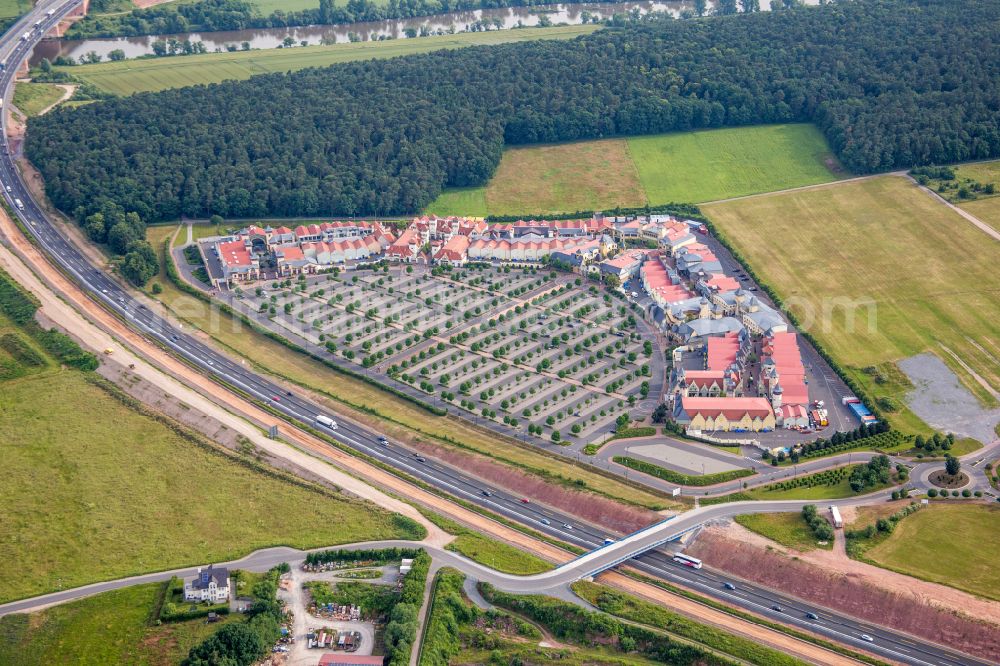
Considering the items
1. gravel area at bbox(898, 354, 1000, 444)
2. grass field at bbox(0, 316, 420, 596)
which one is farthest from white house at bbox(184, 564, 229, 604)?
gravel area at bbox(898, 354, 1000, 444)

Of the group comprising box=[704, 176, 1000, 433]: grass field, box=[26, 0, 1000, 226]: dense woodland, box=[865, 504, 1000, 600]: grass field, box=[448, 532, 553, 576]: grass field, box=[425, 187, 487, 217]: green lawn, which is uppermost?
box=[26, 0, 1000, 226]: dense woodland

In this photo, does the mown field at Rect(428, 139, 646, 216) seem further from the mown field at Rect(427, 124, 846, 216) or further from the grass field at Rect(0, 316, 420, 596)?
the grass field at Rect(0, 316, 420, 596)

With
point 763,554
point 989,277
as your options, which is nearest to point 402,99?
point 989,277

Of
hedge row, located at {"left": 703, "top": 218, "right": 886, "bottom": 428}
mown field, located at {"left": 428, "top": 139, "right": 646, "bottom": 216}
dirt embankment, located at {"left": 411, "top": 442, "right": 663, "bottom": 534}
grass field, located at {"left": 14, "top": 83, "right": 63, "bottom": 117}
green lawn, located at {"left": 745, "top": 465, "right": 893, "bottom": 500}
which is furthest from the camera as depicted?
grass field, located at {"left": 14, "top": 83, "right": 63, "bottom": 117}

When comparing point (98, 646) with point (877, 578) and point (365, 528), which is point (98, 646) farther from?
point (877, 578)

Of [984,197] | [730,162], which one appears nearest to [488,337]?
[730,162]

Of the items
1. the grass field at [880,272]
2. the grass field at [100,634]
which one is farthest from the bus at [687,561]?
the grass field at [100,634]

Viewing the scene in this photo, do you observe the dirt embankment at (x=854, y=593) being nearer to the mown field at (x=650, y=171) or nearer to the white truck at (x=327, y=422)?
the white truck at (x=327, y=422)
